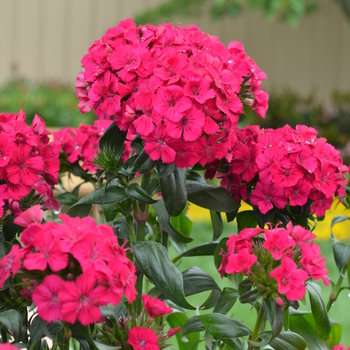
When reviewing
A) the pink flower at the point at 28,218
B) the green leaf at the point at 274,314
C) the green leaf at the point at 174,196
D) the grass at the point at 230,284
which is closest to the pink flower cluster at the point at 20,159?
the pink flower at the point at 28,218

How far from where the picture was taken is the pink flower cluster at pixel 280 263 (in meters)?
0.88

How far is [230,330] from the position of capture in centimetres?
98

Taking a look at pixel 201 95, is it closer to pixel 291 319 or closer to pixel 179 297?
pixel 179 297

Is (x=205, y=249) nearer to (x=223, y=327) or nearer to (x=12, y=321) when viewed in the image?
(x=223, y=327)

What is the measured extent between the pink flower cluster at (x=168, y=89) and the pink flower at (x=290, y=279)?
0.74 feet

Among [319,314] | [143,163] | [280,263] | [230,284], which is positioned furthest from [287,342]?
[230,284]

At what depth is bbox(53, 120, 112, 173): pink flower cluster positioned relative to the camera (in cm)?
135

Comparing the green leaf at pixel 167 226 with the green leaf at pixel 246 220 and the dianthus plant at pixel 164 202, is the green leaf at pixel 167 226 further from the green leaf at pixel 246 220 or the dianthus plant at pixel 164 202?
the green leaf at pixel 246 220

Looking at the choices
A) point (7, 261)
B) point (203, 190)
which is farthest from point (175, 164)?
point (7, 261)

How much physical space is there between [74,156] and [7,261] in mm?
581

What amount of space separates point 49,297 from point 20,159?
1.03ft

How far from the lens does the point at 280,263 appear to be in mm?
945

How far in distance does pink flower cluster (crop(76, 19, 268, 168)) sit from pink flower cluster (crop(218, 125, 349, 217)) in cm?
11

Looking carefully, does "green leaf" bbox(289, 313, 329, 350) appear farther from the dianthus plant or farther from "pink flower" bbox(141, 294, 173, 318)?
"pink flower" bbox(141, 294, 173, 318)
